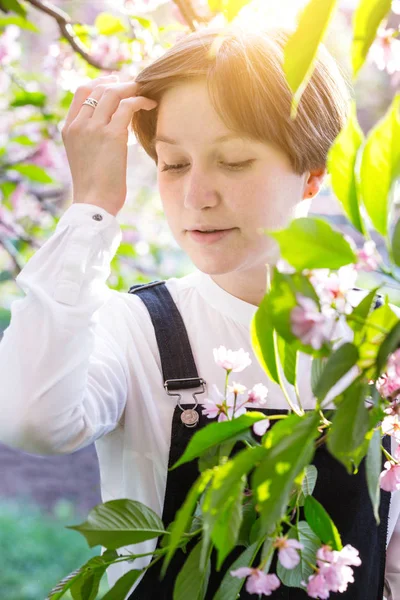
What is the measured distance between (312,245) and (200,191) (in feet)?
1.57

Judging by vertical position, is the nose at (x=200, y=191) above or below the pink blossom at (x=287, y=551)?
above

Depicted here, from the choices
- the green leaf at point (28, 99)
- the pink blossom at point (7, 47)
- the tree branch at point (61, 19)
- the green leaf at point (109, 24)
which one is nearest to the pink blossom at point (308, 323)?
the tree branch at point (61, 19)

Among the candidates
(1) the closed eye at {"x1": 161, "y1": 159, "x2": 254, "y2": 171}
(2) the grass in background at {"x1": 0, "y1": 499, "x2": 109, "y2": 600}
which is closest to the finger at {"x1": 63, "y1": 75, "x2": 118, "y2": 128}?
(1) the closed eye at {"x1": 161, "y1": 159, "x2": 254, "y2": 171}

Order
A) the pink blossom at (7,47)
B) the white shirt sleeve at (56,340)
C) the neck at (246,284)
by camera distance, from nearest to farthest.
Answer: the white shirt sleeve at (56,340)
the neck at (246,284)
the pink blossom at (7,47)

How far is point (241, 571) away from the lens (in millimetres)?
452

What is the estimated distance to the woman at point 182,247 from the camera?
74cm

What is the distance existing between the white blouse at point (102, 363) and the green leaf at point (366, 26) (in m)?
0.46

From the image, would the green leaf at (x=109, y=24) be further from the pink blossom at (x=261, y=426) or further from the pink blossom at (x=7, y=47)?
the pink blossom at (x=261, y=426)

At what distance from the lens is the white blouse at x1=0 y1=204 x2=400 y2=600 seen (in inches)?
28.6

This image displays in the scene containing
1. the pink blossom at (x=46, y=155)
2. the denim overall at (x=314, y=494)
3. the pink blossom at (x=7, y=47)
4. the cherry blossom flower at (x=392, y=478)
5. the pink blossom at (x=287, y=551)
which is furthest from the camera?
the pink blossom at (x=46, y=155)

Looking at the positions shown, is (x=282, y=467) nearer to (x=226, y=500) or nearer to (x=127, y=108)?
(x=226, y=500)

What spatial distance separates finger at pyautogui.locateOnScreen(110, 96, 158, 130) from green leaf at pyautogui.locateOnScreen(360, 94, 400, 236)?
538mm

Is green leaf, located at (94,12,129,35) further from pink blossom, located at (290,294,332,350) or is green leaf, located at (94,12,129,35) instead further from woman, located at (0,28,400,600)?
pink blossom, located at (290,294,332,350)

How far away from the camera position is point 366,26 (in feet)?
1.06
